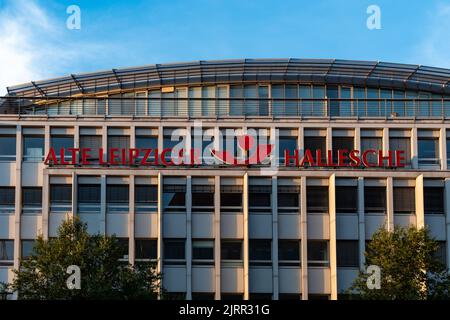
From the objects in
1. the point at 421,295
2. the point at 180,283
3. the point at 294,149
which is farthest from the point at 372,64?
the point at 421,295

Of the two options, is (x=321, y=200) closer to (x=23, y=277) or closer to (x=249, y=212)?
(x=249, y=212)

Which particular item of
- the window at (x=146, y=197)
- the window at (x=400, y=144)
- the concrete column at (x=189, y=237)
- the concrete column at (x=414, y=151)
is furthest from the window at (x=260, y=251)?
the concrete column at (x=414, y=151)

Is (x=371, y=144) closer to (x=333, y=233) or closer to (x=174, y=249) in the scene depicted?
(x=333, y=233)

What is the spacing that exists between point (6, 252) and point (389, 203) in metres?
21.8

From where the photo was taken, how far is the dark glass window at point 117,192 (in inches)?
2176

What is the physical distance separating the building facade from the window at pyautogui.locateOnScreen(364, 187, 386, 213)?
0.20ft

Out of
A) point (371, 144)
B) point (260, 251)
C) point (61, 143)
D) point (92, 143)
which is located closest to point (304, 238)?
point (260, 251)

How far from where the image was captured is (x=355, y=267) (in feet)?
178

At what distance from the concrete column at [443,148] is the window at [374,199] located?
392 cm

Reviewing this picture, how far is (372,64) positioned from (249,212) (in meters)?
15.5

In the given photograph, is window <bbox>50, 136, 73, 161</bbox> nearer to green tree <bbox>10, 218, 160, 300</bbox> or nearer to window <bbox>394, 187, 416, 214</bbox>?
green tree <bbox>10, 218, 160, 300</bbox>

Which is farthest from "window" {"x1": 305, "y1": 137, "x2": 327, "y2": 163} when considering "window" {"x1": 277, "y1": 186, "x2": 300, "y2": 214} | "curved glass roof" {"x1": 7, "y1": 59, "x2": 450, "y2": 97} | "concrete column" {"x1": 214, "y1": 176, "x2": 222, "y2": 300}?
"curved glass roof" {"x1": 7, "y1": 59, "x2": 450, "y2": 97}

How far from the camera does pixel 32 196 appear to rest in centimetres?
5569

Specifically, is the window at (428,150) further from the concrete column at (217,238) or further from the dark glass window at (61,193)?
the dark glass window at (61,193)
